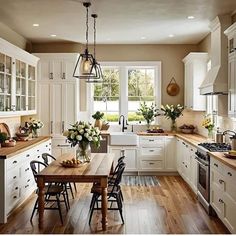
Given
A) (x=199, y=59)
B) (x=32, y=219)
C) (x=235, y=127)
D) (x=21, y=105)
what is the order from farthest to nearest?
(x=199, y=59)
(x=21, y=105)
(x=235, y=127)
(x=32, y=219)

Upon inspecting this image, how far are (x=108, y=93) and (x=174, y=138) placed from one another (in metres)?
1.98

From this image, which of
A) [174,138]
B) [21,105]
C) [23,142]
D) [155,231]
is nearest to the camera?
[155,231]

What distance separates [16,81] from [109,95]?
2622mm

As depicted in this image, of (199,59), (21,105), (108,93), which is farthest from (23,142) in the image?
(199,59)

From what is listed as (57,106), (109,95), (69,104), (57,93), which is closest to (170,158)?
(109,95)

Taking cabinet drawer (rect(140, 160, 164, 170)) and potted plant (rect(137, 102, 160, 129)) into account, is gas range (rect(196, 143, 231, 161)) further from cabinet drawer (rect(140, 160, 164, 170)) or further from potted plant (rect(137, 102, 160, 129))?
potted plant (rect(137, 102, 160, 129))

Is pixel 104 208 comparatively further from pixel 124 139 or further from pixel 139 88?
pixel 139 88

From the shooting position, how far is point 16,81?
6055 mm

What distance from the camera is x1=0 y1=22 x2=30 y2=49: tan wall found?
6.12m

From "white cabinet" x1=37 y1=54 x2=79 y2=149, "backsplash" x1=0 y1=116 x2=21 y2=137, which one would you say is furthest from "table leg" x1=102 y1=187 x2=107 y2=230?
"white cabinet" x1=37 y1=54 x2=79 y2=149

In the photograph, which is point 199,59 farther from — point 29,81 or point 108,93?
point 29,81

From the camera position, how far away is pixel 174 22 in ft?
19.0

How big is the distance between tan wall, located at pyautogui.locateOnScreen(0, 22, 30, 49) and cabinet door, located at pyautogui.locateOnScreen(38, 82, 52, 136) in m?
0.94

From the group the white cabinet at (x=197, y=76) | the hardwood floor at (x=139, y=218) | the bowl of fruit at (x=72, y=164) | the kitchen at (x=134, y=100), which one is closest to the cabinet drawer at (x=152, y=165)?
the kitchen at (x=134, y=100)
